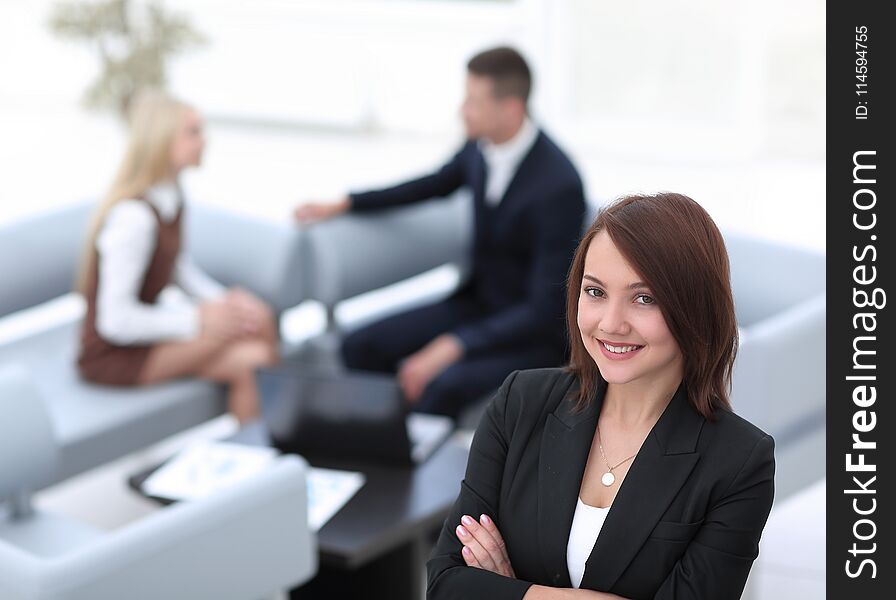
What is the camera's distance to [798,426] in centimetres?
396

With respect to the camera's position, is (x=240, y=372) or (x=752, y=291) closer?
(x=752, y=291)

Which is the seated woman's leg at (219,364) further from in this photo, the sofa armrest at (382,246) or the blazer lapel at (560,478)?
the blazer lapel at (560,478)

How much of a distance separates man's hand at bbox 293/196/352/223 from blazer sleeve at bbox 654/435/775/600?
279cm

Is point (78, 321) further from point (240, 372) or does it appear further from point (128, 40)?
point (128, 40)

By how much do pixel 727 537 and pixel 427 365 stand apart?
7.58ft

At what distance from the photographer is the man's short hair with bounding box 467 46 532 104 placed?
456 centimetres

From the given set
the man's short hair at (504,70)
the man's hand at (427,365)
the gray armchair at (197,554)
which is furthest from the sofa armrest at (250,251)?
the gray armchair at (197,554)

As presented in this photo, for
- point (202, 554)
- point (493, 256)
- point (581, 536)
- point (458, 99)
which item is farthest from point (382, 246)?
point (458, 99)

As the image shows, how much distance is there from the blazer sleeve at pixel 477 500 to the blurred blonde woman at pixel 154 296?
7.18ft

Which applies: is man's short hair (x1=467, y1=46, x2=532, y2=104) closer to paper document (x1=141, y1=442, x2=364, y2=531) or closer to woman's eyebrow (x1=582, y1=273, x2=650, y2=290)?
paper document (x1=141, y1=442, x2=364, y2=531)

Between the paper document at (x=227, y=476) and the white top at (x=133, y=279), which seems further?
the white top at (x=133, y=279)

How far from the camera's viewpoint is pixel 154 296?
4.55m

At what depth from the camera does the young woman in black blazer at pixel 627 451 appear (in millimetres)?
2148
